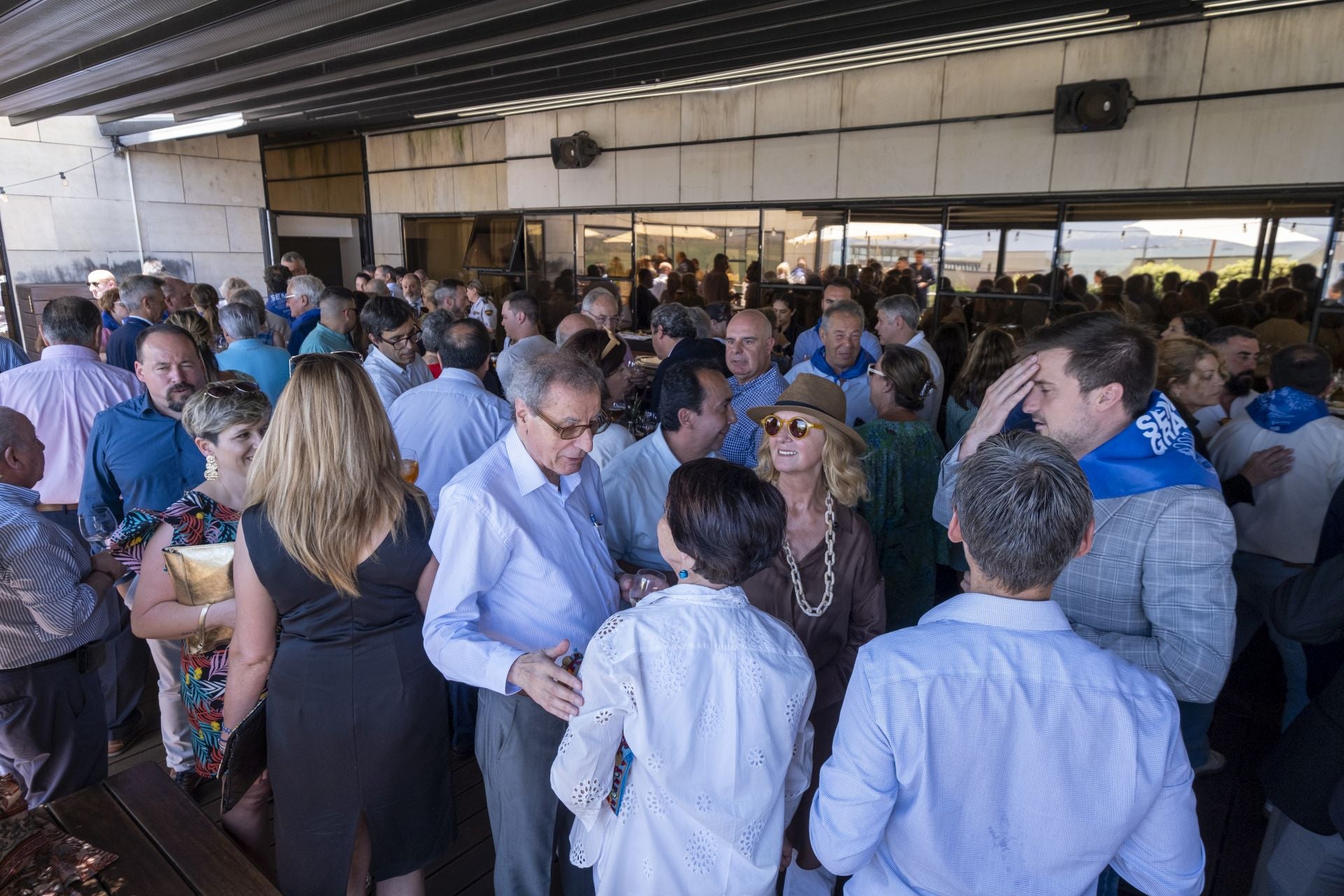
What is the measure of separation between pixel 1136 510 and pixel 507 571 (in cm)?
169

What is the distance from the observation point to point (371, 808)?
208 centimetres

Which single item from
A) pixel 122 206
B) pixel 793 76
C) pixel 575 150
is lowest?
pixel 122 206

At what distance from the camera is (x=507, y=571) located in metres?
2.08

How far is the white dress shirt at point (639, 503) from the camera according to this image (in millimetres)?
2818

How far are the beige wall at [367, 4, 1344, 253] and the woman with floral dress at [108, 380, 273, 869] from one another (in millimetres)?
7029

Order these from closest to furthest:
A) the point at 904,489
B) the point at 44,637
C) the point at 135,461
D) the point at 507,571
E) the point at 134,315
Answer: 1. the point at 507,571
2. the point at 44,637
3. the point at 135,461
4. the point at 904,489
5. the point at 134,315

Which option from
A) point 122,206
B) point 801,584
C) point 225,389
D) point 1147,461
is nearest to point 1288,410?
point 1147,461

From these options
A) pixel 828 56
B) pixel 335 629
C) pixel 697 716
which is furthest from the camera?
pixel 828 56

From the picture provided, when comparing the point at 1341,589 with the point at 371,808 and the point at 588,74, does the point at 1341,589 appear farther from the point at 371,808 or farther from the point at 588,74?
the point at 588,74

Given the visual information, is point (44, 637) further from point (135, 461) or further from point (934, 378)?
point (934, 378)

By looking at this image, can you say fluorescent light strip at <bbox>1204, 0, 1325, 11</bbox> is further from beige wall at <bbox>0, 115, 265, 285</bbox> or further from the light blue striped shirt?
beige wall at <bbox>0, 115, 265, 285</bbox>

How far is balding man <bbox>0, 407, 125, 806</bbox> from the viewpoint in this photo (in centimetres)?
228

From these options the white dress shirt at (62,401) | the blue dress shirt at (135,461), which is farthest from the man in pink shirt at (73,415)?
the blue dress shirt at (135,461)

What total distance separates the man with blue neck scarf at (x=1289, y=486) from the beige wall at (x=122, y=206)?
556 inches
